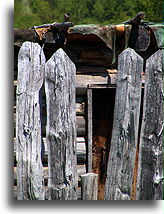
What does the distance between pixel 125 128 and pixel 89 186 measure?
1.59ft

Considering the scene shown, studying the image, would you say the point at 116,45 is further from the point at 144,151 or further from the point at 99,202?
the point at 99,202

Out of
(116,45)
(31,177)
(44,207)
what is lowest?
(44,207)

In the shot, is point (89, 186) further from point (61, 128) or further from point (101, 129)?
point (101, 129)

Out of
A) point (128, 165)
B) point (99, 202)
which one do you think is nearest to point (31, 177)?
point (99, 202)

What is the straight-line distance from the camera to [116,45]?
2.79m

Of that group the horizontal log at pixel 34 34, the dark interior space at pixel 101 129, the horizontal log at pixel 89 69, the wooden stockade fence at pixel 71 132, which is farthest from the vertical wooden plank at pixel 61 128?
the dark interior space at pixel 101 129

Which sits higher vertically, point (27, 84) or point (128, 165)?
point (27, 84)

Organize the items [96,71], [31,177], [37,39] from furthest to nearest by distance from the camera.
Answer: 1. [96,71]
2. [37,39]
3. [31,177]

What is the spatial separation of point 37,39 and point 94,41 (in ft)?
1.49

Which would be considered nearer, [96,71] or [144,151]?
[144,151]

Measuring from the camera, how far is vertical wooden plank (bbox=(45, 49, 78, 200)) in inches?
97.6

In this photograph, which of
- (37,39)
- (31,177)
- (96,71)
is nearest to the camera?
(31,177)

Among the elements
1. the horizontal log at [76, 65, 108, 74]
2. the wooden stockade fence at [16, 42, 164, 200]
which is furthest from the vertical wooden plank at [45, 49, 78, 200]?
the horizontal log at [76, 65, 108, 74]

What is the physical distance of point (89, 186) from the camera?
2477 mm
